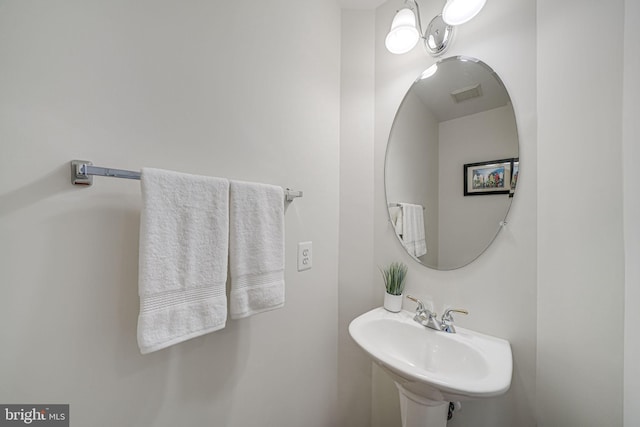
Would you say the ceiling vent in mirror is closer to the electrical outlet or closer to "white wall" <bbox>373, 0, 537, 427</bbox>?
"white wall" <bbox>373, 0, 537, 427</bbox>

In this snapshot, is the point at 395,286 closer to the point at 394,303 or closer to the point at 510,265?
the point at 394,303

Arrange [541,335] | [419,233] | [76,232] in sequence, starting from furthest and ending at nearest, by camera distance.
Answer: [419,233]
[541,335]
[76,232]

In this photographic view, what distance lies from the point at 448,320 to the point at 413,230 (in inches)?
16.8

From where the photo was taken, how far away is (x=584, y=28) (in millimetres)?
748

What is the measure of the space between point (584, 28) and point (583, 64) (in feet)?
0.40

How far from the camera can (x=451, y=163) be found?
1040mm

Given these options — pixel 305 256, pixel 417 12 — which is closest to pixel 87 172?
pixel 305 256

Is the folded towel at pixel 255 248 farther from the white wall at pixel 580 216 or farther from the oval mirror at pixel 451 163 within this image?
the white wall at pixel 580 216

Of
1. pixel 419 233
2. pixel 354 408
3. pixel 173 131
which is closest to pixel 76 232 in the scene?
pixel 173 131

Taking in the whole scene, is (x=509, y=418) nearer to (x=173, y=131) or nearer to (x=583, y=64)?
(x=583, y=64)

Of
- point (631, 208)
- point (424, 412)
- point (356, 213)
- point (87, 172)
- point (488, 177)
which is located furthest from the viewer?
point (356, 213)

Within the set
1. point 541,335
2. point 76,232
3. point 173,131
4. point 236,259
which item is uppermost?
point 173,131

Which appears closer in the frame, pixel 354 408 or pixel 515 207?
pixel 515 207

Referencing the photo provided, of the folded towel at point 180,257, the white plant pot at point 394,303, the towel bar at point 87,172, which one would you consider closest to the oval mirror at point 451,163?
the white plant pot at point 394,303
